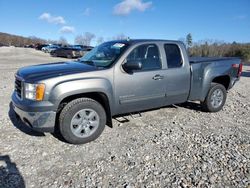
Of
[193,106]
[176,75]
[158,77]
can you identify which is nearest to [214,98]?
[193,106]

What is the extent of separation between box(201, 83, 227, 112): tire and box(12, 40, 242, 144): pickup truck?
0.77 feet

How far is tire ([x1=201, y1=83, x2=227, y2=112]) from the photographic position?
6051 mm

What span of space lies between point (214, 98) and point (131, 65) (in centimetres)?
298

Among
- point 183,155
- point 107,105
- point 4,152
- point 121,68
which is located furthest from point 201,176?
point 4,152

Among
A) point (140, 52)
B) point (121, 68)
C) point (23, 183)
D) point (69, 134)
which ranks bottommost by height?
Result: point (23, 183)

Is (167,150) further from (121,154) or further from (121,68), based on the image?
(121,68)

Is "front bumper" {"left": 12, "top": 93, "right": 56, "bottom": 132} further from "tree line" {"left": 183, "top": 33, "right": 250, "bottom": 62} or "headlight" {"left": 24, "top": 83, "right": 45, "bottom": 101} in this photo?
"tree line" {"left": 183, "top": 33, "right": 250, "bottom": 62}

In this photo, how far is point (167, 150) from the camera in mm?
4098

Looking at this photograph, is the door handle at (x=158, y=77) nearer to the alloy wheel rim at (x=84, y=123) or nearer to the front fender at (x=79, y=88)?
the front fender at (x=79, y=88)

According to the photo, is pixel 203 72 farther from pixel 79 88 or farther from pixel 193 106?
pixel 79 88

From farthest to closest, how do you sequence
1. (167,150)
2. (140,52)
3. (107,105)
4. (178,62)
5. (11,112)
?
1. (11,112)
2. (178,62)
3. (140,52)
4. (107,105)
5. (167,150)

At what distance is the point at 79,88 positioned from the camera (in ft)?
13.0

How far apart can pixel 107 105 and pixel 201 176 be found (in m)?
2.02

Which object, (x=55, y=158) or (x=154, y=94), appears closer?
(x=55, y=158)
